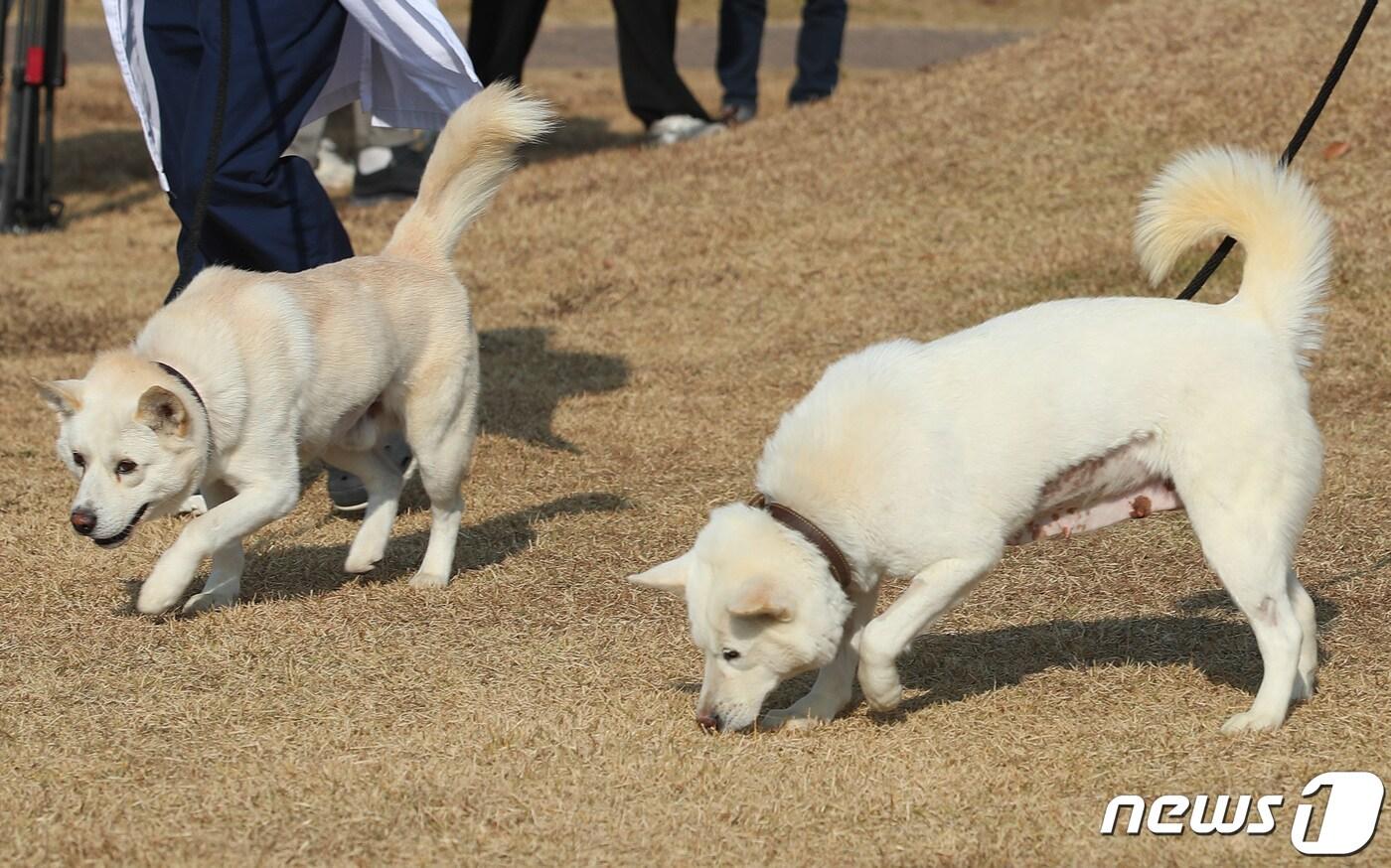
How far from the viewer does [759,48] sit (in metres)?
10.9

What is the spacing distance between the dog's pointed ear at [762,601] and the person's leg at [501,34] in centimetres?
740

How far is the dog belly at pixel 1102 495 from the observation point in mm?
3346

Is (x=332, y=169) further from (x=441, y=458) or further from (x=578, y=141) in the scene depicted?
(x=441, y=458)

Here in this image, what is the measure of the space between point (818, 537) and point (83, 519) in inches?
65.7

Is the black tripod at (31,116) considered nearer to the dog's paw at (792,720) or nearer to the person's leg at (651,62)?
the person's leg at (651,62)

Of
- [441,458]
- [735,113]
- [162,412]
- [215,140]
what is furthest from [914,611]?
[735,113]

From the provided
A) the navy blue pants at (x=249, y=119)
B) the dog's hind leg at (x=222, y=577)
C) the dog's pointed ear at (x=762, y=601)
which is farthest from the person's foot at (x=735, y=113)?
the dog's pointed ear at (x=762, y=601)

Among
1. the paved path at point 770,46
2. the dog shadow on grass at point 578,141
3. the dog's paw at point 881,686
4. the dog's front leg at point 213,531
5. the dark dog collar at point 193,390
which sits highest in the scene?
the dark dog collar at point 193,390

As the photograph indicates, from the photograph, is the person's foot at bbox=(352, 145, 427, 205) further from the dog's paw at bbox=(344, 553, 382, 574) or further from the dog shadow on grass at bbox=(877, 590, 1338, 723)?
the dog shadow on grass at bbox=(877, 590, 1338, 723)

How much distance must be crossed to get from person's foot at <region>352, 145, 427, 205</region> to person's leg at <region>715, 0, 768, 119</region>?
2273 millimetres

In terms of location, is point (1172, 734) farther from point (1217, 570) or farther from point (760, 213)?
point (760, 213)

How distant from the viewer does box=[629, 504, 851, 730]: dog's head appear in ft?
10.3

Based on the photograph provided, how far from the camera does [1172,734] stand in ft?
11.1

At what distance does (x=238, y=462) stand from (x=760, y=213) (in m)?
4.99
